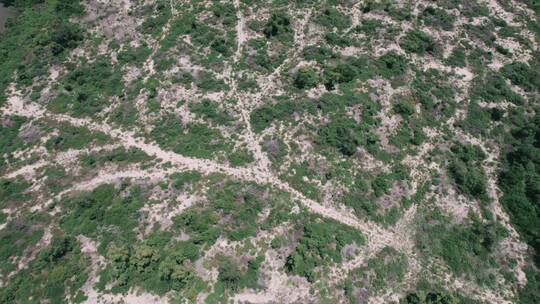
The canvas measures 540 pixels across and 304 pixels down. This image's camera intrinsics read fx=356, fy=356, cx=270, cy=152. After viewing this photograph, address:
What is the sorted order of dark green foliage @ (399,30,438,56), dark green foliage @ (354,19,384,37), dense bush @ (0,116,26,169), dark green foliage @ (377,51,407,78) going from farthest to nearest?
dark green foliage @ (354,19,384,37) → dark green foliage @ (399,30,438,56) → dark green foliage @ (377,51,407,78) → dense bush @ (0,116,26,169)

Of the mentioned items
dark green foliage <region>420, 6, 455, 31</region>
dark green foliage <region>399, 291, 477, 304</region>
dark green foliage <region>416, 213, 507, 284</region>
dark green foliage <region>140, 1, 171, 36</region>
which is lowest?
dark green foliage <region>399, 291, 477, 304</region>

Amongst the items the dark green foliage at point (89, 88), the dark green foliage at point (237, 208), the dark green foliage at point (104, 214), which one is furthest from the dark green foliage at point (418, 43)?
the dark green foliage at point (104, 214)

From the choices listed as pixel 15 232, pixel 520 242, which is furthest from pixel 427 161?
pixel 15 232

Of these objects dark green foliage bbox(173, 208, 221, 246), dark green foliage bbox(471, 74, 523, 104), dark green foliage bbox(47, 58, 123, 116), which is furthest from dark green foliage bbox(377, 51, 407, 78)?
dark green foliage bbox(47, 58, 123, 116)

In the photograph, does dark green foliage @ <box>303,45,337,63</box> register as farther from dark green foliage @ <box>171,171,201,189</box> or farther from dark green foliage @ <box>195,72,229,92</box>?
dark green foliage @ <box>171,171,201,189</box>

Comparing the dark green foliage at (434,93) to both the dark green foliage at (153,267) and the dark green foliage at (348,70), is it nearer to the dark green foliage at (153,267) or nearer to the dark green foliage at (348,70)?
the dark green foliage at (348,70)

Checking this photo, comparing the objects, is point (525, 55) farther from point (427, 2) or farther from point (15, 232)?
point (15, 232)

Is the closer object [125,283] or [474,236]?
[125,283]
